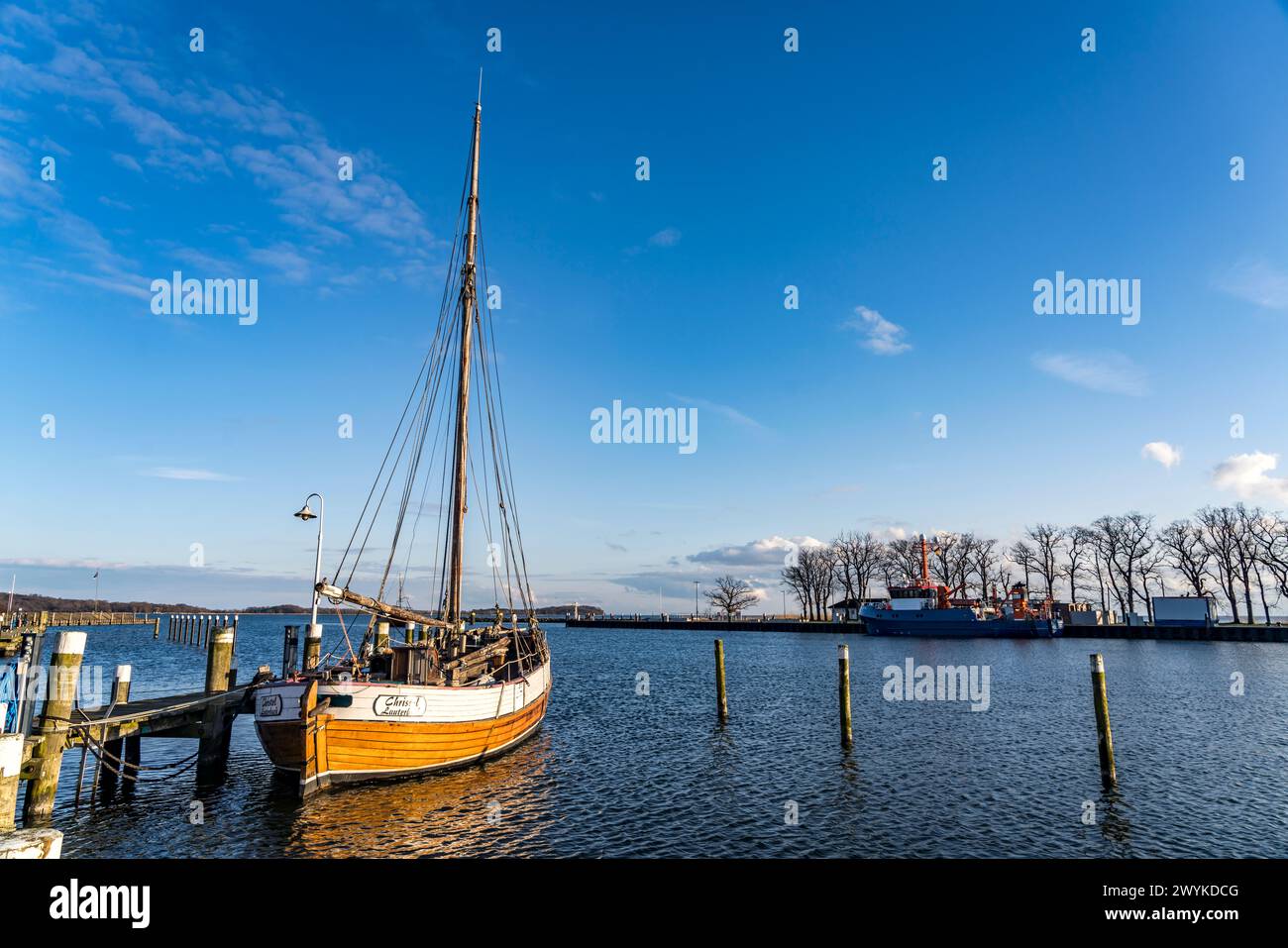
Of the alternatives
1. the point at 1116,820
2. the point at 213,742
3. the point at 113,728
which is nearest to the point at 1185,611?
the point at 1116,820

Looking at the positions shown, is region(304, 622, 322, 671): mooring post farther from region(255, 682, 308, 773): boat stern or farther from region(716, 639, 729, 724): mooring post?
region(716, 639, 729, 724): mooring post

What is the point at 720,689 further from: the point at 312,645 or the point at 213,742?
the point at 213,742

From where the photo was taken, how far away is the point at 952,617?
301 ft

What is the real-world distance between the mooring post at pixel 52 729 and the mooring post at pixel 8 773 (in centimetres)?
600

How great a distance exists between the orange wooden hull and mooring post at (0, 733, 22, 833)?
7.72 meters

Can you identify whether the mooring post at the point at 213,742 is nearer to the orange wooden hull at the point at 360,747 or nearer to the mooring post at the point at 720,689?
the orange wooden hull at the point at 360,747

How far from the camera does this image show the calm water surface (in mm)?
15992

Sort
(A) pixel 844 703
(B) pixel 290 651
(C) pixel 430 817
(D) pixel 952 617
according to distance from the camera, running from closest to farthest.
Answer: (C) pixel 430 817 < (B) pixel 290 651 < (A) pixel 844 703 < (D) pixel 952 617

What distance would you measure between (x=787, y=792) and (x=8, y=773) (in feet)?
57.4

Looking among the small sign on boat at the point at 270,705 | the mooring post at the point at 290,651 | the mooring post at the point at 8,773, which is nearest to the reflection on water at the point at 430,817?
the small sign on boat at the point at 270,705
